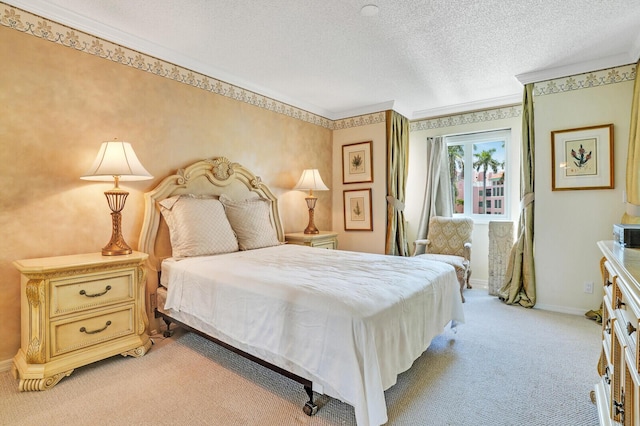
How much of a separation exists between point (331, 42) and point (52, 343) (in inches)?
120

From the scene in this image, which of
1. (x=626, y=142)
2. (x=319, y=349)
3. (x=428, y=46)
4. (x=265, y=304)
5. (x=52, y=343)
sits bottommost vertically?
(x=52, y=343)

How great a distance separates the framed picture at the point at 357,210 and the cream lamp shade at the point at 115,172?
10.2 ft

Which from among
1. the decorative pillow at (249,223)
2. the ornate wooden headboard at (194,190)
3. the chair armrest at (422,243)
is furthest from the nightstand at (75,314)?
the chair armrest at (422,243)

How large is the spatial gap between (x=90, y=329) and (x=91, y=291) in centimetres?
27

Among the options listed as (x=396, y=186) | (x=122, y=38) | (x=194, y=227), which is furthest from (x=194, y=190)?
(x=396, y=186)

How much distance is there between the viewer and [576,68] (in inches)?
128

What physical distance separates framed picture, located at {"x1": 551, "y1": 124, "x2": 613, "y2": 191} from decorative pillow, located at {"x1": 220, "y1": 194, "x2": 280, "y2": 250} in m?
3.18

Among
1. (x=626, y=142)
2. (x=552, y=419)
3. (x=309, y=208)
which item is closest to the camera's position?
(x=552, y=419)

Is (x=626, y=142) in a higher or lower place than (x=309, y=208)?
higher

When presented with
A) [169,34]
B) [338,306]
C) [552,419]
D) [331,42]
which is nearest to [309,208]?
[331,42]

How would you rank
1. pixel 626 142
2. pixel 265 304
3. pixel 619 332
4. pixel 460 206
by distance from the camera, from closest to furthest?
pixel 619 332, pixel 265 304, pixel 626 142, pixel 460 206

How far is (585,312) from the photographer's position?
10.7 ft

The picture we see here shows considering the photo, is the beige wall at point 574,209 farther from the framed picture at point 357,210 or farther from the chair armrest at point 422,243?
the framed picture at point 357,210

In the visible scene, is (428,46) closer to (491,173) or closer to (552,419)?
(491,173)
